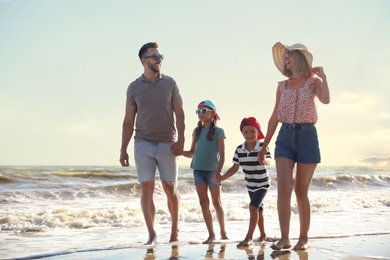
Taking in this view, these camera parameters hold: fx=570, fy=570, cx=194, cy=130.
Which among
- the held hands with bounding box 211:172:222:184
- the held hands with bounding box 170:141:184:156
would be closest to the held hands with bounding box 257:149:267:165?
the held hands with bounding box 211:172:222:184

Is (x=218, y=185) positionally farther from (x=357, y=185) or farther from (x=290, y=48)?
(x=357, y=185)

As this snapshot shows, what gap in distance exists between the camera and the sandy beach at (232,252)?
5180 mm

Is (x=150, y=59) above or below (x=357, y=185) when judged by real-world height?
above

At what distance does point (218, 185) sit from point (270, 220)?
12.0 feet

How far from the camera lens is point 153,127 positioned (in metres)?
6.18

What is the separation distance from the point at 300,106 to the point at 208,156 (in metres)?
1.35

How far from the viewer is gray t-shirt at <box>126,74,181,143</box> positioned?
20.3ft

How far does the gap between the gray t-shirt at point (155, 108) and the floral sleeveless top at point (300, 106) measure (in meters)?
1.41

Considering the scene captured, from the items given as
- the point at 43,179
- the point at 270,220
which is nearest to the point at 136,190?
the point at 43,179

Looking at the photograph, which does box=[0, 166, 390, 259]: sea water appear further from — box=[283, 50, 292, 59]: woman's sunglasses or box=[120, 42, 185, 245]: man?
box=[283, 50, 292, 59]: woman's sunglasses

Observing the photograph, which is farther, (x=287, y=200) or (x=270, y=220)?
(x=270, y=220)

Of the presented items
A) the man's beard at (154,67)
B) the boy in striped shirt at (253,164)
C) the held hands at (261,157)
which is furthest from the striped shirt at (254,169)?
the man's beard at (154,67)

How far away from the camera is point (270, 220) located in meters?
9.58

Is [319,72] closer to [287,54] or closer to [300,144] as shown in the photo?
[287,54]
